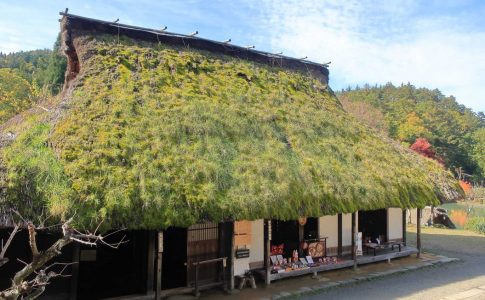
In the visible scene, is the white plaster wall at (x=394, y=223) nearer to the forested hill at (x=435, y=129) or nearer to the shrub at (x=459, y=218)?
the shrub at (x=459, y=218)

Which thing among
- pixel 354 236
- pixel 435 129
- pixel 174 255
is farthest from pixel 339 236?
pixel 435 129

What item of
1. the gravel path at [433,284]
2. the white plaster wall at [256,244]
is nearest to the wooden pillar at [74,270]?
the white plaster wall at [256,244]

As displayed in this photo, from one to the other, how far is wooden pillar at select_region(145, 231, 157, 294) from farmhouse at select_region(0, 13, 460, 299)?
3cm

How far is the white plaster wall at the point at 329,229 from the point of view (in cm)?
1169

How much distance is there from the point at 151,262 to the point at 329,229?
573 centimetres

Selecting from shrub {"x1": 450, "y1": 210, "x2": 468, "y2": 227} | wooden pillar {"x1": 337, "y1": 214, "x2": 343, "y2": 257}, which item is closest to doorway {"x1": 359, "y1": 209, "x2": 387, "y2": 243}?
wooden pillar {"x1": 337, "y1": 214, "x2": 343, "y2": 257}

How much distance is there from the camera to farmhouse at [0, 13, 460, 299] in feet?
23.0

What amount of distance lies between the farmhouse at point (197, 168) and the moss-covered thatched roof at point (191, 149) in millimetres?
33

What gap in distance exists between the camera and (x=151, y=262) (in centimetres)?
844

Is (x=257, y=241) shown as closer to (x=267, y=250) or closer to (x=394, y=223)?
(x=267, y=250)

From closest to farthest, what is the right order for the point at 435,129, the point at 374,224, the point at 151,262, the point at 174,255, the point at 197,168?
the point at 197,168, the point at 151,262, the point at 174,255, the point at 374,224, the point at 435,129

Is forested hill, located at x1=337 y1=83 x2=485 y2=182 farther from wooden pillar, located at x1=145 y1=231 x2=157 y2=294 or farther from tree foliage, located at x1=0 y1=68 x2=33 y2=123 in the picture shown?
wooden pillar, located at x1=145 y1=231 x2=157 y2=294

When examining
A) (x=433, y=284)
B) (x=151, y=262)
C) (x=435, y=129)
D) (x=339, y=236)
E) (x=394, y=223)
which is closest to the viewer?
(x=151, y=262)

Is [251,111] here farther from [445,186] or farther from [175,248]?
[445,186]
